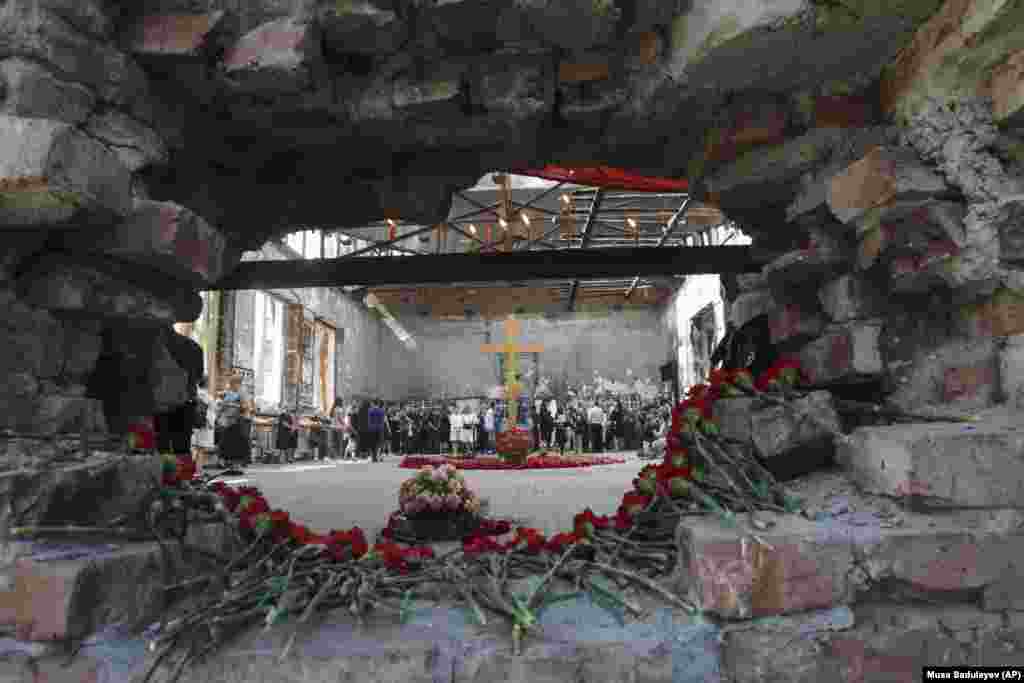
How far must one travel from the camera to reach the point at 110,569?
5.09 ft

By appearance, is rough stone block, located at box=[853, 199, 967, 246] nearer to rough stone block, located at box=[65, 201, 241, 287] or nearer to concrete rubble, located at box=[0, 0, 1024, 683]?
concrete rubble, located at box=[0, 0, 1024, 683]

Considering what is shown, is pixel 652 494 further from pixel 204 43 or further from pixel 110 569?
pixel 204 43

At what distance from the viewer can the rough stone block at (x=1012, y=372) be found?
175cm

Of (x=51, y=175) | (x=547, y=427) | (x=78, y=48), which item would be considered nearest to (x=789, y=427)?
(x=51, y=175)

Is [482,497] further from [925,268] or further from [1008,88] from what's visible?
[1008,88]

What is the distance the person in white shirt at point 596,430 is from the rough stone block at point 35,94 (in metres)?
15.2

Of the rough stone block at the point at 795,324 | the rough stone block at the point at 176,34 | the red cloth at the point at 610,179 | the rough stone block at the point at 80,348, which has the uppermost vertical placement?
the red cloth at the point at 610,179

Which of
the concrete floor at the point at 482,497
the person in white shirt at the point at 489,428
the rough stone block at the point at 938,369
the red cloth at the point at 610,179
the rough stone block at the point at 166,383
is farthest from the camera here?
the person in white shirt at the point at 489,428

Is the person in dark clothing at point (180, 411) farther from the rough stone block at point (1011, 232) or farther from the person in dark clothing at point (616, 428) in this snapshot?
the person in dark clothing at point (616, 428)

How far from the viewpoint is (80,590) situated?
147 cm

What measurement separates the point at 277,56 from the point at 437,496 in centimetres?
209

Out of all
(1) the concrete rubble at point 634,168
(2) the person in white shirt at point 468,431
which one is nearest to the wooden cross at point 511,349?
(2) the person in white shirt at point 468,431

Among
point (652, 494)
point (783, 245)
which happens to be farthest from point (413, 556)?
point (783, 245)

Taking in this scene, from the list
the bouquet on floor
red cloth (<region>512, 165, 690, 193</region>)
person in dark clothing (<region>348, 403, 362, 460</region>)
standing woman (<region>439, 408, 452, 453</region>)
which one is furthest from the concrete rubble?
standing woman (<region>439, 408, 452, 453</region>)
